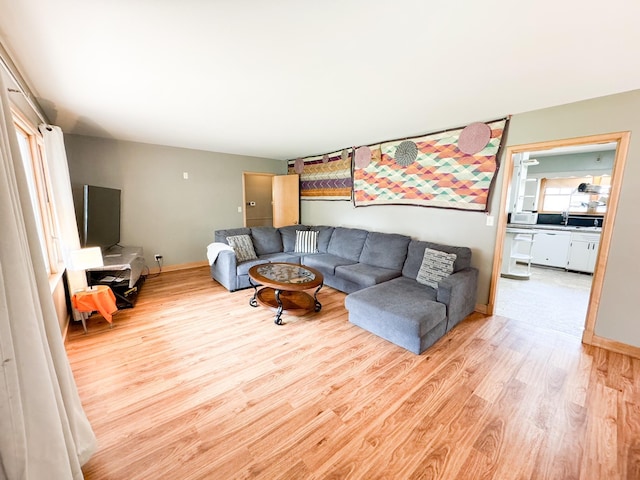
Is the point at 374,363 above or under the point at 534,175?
under

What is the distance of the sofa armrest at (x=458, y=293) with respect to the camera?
2.49 m

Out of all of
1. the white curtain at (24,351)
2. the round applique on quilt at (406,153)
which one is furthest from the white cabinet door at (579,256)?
the white curtain at (24,351)

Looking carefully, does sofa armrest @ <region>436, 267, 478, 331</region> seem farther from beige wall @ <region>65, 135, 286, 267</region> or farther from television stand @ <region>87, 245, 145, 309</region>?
beige wall @ <region>65, 135, 286, 267</region>

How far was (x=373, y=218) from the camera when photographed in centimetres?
426

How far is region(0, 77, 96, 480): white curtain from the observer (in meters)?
0.83

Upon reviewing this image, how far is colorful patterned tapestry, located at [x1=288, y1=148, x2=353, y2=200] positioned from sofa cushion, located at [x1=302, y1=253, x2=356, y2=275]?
1235 mm

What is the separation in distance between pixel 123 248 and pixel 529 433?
5053mm

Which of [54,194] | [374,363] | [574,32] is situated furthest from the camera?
[54,194]

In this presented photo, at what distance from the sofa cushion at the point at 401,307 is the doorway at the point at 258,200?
462cm

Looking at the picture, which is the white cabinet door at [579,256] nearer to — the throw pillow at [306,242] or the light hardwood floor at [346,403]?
the light hardwood floor at [346,403]

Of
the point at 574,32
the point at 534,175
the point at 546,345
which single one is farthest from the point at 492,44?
the point at 534,175

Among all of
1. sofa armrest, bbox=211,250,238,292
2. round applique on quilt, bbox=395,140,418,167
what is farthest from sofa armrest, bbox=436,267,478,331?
sofa armrest, bbox=211,250,238,292

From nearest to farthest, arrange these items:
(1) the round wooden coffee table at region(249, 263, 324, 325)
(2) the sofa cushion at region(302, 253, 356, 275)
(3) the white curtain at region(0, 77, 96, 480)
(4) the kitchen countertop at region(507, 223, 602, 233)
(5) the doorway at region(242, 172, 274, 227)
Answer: (3) the white curtain at region(0, 77, 96, 480) < (1) the round wooden coffee table at region(249, 263, 324, 325) < (2) the sofa cushion at region(302, 253, 356, 275) < (4) the kitchen countertop at region(507, 223, 602, 233) < (5) the doorway at region(242, 172, 274, 227)

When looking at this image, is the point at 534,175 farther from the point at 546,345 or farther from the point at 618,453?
the point at 618,453
